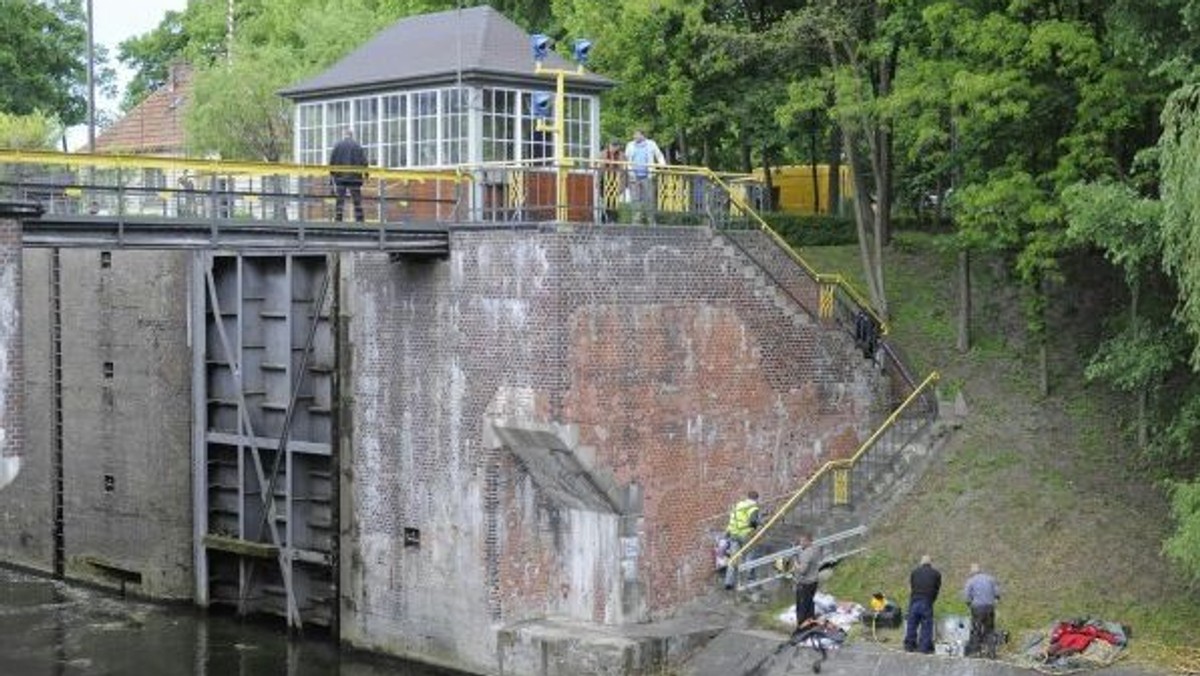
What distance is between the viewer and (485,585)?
A: 2736cm

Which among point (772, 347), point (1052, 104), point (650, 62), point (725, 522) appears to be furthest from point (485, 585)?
point (650, 62)

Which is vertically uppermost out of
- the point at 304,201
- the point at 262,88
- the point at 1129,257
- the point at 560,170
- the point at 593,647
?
the point at 262,88

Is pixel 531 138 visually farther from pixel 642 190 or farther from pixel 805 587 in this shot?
pixel 805 587

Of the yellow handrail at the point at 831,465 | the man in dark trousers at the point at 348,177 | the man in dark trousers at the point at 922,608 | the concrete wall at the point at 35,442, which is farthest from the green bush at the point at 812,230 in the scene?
the concrete wall at the point at 35,442

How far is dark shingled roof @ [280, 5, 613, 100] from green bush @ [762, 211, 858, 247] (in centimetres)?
531

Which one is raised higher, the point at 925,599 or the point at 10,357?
the point at 10,357

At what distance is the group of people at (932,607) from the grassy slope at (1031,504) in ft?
2.86

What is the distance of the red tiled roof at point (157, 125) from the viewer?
173 feet

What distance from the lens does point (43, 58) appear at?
204 feet

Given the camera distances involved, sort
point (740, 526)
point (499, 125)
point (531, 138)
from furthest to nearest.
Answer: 1. point (531, 138)
2. point (499, 125)
3. point (740, 526)

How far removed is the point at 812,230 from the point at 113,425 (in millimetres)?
13609

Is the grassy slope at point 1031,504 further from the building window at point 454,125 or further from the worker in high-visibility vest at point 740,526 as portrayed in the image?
the building window at point 454,125

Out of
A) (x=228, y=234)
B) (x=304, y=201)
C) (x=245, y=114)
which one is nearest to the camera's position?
(x=228, y=234)

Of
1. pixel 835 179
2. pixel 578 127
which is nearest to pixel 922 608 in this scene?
pixel 578 127
